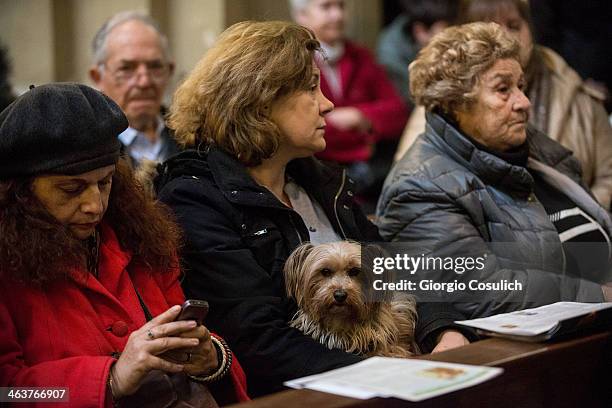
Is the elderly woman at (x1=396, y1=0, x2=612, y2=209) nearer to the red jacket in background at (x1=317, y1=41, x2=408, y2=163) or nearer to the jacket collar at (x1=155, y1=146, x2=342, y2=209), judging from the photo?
the red jacket in background at (x1=317, y1=41, x2=408, y2=163)

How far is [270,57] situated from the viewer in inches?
119

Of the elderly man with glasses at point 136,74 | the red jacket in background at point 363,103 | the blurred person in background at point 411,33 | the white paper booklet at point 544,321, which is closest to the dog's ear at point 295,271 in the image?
the white paper booklet at point 544,321

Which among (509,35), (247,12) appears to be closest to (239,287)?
(509,35)

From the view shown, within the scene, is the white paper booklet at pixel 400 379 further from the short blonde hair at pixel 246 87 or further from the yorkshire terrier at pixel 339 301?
the short blonde hair at pixel 246 87

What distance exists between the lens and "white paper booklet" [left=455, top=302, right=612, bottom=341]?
2678mm

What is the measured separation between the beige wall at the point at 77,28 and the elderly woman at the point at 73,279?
265 cm

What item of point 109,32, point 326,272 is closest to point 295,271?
point 326,272

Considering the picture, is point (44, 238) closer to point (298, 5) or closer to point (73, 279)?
point (73, 279)

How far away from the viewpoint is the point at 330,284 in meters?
2.88

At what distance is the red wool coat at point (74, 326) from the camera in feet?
7.68

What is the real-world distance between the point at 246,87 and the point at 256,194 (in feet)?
1.05

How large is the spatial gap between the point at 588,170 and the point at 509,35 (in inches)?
42.8

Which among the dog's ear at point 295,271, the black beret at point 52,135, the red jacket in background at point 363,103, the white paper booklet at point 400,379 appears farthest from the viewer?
the red jacket in background at point 363,103

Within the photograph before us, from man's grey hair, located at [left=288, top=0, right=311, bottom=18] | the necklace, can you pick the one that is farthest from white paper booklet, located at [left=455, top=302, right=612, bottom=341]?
man's grey hair, located at [left=288, top=0, right=311, bottom=18]
